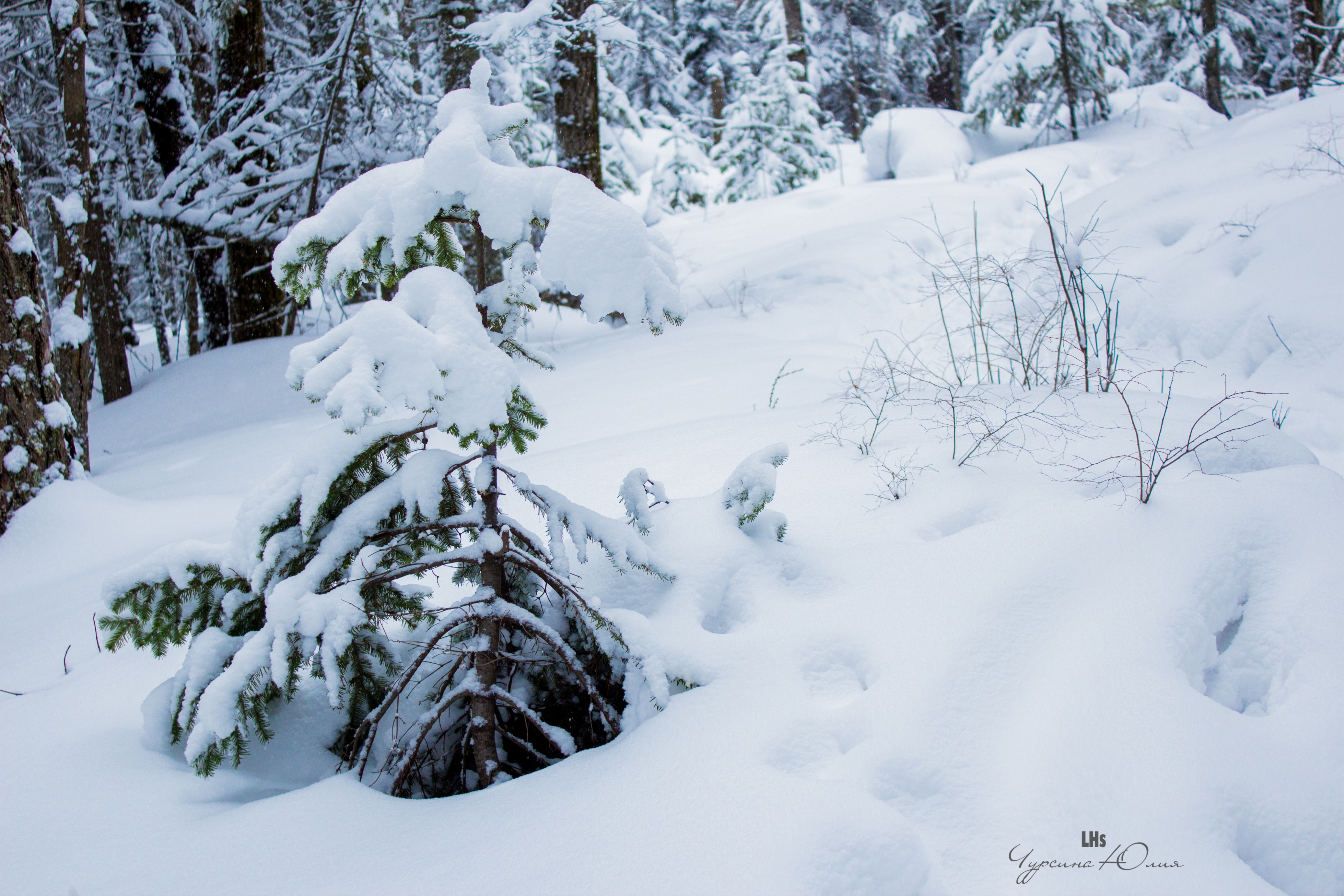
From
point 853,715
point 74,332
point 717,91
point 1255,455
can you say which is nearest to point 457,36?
point 74,332

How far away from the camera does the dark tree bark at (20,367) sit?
3.32m

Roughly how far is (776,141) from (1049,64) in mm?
4269

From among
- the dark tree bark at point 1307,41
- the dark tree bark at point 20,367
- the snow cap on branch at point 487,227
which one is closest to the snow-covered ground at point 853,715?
the dark tree bark at point 20,367

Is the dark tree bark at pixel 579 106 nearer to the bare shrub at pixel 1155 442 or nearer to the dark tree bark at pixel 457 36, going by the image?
the dark tree bark at pixel 457 36

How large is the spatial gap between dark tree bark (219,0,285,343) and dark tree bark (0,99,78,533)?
2304 millimetres

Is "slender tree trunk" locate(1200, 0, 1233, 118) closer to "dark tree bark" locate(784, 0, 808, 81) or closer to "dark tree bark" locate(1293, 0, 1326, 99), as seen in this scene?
"dark tree bark" locate(1293, 0, 1326, 99)

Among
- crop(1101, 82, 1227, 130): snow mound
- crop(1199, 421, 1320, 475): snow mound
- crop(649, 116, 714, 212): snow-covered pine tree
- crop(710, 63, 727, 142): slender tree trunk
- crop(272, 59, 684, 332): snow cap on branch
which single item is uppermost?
crop(710, 63, 727, 142): slender tree trunk

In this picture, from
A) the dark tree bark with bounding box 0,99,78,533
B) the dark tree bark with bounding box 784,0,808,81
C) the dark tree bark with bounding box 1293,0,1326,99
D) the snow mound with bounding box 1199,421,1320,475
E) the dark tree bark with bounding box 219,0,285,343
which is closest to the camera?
the snow mound with bounding box 1199,421,1320,475

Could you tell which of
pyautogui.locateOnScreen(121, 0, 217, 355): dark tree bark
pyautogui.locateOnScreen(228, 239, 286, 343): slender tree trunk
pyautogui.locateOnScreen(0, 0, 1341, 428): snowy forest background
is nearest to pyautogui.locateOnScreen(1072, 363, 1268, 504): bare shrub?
pyautogui.locateOnScreen(0, 0, 1341, 428): snowy forest background

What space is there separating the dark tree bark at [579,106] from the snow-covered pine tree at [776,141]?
690cm

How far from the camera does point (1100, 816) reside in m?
1.26

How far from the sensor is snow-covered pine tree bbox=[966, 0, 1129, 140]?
1059cm

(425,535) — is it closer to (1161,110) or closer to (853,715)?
(853,715)

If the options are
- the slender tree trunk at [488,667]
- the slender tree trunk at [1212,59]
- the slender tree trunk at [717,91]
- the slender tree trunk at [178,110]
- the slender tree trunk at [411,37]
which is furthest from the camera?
the slender tree trunk at [717,91]
